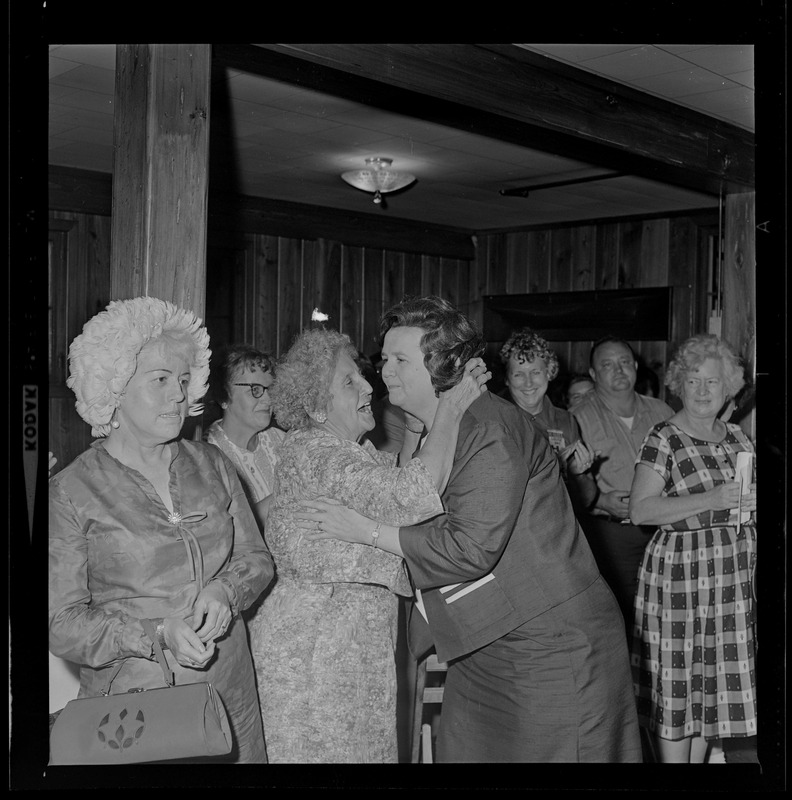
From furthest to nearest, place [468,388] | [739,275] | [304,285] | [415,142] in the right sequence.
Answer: [304,285], [415,142], [739,275], [468,388]

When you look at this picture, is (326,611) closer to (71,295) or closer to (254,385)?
(254,385)

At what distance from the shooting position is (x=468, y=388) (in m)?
1.99

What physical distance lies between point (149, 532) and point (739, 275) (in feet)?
9.76

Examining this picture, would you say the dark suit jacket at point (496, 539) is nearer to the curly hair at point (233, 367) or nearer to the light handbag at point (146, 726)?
the light handbag at point (146, 726)

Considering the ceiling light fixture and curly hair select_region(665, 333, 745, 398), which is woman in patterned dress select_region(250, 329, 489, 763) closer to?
curly hair select_region(665, 333, 745, 398)

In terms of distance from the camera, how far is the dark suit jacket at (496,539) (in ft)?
6.23

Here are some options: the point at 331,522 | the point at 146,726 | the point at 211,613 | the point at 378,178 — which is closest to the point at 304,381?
the point at 331,522

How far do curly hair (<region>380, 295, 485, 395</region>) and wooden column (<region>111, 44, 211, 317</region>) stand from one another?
0.47 meters

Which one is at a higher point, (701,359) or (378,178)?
(378,178)

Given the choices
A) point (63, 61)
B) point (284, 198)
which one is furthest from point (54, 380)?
point (284, 198)

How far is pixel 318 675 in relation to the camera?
203cm

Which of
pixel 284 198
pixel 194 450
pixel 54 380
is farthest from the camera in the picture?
pixel 284 198
